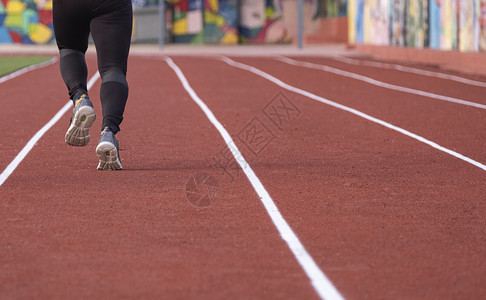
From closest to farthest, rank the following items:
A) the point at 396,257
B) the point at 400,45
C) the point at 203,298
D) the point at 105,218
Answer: the point at 203,298 < the point at 396,257 < the point at 105,218 < the point at 400,45

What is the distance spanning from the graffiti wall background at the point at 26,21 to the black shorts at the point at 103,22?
43.7m

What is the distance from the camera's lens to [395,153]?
29.8 ft

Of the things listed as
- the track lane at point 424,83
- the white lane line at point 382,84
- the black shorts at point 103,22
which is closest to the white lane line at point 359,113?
the white lane line at point 382,84

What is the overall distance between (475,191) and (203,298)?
3.43m

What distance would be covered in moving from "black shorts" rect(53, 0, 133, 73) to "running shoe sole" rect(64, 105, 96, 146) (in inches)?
20.1

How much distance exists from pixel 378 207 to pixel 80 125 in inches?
95.4

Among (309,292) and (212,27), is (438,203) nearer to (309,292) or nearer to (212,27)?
(309,292)

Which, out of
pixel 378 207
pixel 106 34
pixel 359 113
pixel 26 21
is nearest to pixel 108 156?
pixel 106 34

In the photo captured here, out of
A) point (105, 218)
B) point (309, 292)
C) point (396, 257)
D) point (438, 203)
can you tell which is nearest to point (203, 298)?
point (309, 292)

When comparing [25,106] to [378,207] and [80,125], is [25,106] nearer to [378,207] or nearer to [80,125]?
[80,125]

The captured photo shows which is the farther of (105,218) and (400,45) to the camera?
(400,45)

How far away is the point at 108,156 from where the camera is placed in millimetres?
7531

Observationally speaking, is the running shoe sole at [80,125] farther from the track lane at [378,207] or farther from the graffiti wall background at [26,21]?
the graffiti wall background at [26,21]

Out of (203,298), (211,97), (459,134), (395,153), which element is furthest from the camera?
(211,97)
